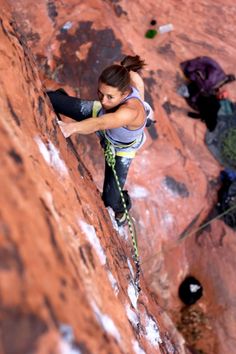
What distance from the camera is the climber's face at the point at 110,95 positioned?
9.66 feet

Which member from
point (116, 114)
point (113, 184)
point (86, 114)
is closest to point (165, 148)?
point (113, 184)

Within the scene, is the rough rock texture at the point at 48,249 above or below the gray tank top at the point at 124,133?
above

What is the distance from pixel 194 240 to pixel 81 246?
4133 mm

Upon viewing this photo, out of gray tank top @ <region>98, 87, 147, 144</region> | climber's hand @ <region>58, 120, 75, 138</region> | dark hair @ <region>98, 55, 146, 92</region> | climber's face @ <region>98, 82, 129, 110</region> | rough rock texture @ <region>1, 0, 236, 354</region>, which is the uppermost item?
dark hair @ <region>98, 55, 146, 92</region>

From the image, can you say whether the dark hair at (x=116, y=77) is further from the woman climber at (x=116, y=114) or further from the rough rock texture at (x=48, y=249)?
the rough rock texture at (x=48, y=249)

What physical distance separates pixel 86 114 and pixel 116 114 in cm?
76

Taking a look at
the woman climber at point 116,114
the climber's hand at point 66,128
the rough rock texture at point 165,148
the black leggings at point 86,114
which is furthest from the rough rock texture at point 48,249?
the rough rock texture at point 165,148

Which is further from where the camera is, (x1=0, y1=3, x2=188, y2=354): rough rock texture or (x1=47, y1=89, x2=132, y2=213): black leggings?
(x1=47, y1=89, x2=132, y2=213): black leggings

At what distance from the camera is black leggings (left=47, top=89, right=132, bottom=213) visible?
3.69m

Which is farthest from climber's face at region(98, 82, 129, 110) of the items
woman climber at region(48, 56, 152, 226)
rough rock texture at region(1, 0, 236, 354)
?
rough rock texture at region(1, 0, 236, 354)

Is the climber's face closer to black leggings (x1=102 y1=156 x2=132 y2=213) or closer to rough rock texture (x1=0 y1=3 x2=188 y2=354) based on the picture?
rough rock texture (x1=0 y1=3 x2=188 y2=354)

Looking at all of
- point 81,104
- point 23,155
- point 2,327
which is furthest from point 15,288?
point 81,104

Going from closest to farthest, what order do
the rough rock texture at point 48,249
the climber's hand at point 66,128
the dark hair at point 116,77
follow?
the rough rock texture at point 48,249 → the dark hair at point 116,77 → the climber's hand at point 66,128

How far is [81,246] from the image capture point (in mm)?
2258
